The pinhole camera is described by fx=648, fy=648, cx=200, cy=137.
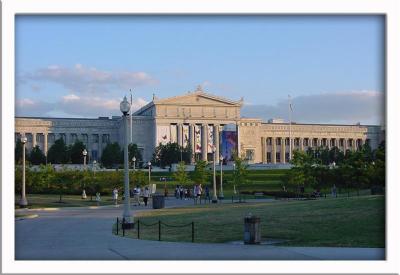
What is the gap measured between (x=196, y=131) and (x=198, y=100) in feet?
26.6

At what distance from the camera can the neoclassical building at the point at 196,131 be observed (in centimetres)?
15100

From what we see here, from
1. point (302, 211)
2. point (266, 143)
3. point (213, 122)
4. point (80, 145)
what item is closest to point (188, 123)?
point (213, 122)

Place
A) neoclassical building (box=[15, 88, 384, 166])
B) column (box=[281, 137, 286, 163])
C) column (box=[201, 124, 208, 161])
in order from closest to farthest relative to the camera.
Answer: neoclassical building (box=[15, 88, 384, 166]) → column (box=[201, 124, 208, 161]) → column (box=[281, 137, 286, 163])

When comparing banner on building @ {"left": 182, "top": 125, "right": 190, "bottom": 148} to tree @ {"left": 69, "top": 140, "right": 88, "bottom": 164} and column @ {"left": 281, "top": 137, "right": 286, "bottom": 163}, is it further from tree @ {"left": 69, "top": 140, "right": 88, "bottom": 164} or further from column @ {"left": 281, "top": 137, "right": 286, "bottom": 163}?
tree @ {"left": 69, "top": 140, "right": 88, "bottom": 164}

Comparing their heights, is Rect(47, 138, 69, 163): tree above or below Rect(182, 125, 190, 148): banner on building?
below

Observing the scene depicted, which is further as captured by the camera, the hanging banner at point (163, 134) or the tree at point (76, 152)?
the hanging banner at point (163, 134)

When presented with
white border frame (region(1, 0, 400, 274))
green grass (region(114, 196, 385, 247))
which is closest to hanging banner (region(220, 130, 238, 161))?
green grass (region(114, 196, 385, 247))

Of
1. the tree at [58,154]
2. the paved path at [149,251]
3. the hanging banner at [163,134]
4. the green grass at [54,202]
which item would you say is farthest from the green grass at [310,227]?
the hanging banner at [163,134]

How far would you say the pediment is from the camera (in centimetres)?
15738

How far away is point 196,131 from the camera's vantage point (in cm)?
15788

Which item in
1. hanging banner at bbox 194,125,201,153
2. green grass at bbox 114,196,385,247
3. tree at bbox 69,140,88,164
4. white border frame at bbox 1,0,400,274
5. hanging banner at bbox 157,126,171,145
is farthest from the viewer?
hanging banner at bbox 157,126,171,145

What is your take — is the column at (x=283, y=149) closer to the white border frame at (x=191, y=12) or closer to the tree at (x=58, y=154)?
the tree at (x=58, y=154)

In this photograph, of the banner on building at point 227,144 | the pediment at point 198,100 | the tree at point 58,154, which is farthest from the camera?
the pediment at point 198,100
